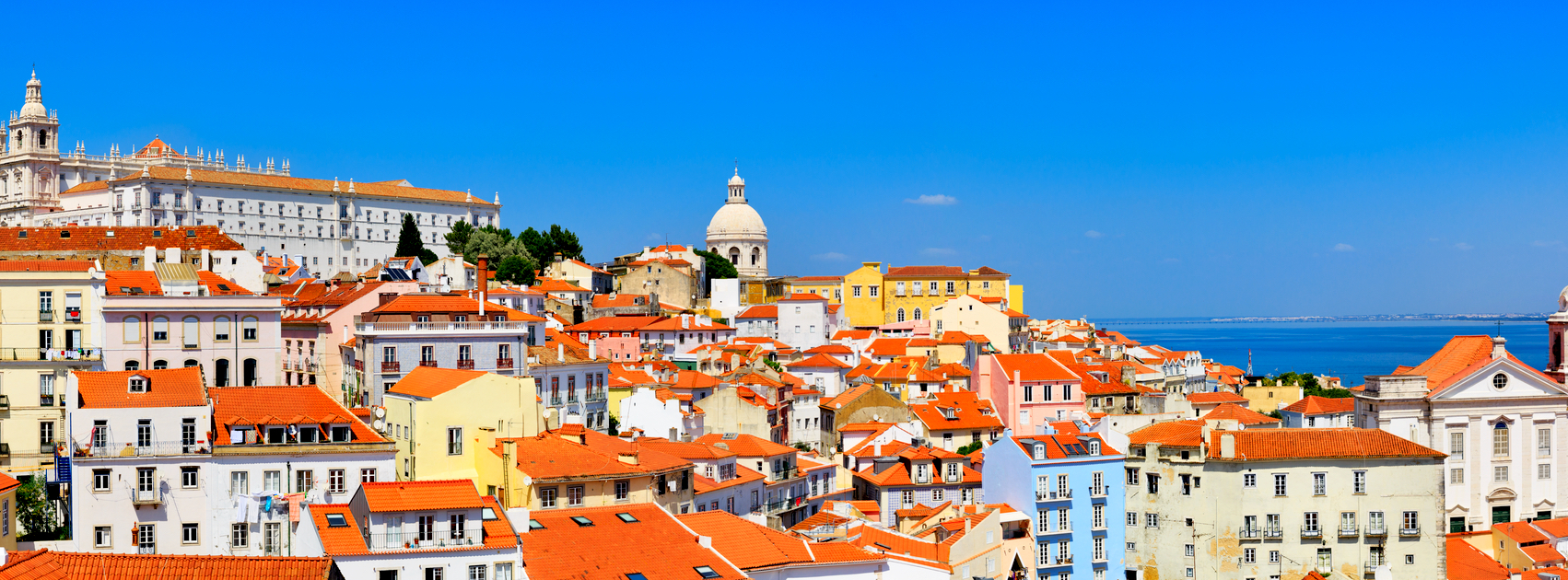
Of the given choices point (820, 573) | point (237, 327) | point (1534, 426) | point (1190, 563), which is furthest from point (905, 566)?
point (1534, 426)

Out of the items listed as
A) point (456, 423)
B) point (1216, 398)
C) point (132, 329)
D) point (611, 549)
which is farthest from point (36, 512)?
point (1216, 398)

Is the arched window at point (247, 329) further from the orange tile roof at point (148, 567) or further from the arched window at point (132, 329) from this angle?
the orange tile roof at point (148, 567)

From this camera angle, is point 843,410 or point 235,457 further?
point 843,410

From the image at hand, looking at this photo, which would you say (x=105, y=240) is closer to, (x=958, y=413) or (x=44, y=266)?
(x=44, y=266)

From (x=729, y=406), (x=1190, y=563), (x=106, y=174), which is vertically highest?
(x=106, y=174)

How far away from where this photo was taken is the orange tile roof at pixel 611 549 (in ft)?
97.5

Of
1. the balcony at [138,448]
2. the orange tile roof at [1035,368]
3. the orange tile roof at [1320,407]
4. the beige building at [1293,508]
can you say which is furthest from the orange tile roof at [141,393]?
the orange tile roof at [1320,407]

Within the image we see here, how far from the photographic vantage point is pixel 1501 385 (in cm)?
5256

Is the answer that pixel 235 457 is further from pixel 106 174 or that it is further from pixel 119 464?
pixel 106 174

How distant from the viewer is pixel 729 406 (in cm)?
5622

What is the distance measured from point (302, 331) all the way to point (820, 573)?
2497 centimetres

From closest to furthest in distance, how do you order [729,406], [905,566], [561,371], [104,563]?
[104,563] → [905,566] → [561,371] → [729,406]

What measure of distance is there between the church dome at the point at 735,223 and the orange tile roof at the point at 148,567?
11338 cm

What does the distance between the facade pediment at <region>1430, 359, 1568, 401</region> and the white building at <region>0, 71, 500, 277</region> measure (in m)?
81.8
